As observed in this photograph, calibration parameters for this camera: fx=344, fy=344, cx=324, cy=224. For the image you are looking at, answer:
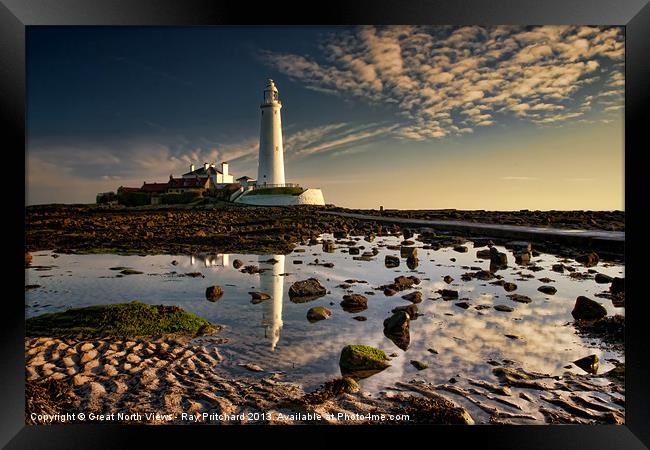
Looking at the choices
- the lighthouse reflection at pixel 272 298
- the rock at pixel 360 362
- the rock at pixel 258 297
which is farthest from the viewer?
the rock at pixel 258 297

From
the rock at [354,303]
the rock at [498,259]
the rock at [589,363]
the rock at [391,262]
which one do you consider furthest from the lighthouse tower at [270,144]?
the rock at [589,363]

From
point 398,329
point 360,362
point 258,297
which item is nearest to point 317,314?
point 398,329

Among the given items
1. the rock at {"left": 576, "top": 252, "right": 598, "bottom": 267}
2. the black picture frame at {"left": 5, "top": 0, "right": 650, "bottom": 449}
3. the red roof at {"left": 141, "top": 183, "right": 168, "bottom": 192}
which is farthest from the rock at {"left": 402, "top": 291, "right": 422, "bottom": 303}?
the red roof at {"left": 141, "top": 183, "right": 168, "bottom": 192}

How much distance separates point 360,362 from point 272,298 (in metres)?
3.21

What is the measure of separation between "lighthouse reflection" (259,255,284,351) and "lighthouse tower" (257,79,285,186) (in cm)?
2564

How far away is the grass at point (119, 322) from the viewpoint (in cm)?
511

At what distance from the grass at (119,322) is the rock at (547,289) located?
23.3 ft

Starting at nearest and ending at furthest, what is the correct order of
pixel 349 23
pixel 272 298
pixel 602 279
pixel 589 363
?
pixel 349 23, pixel 589 363, pixel 272 298, pixel 602 279

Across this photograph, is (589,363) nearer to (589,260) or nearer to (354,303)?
(354,303)

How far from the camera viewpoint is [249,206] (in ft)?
107

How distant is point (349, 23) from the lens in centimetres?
337

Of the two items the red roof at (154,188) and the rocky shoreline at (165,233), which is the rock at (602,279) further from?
the red roof at (154,188)

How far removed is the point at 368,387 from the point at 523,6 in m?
4.22

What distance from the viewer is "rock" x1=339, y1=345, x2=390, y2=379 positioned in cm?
415
